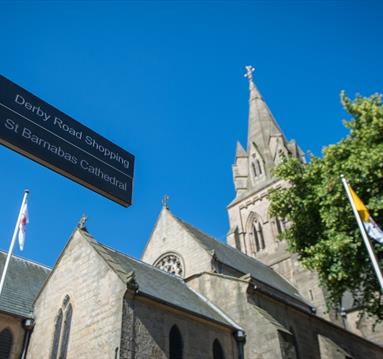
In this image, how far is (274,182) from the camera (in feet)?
130

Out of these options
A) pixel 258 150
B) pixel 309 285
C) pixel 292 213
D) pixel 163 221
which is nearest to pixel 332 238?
pixel 292 213

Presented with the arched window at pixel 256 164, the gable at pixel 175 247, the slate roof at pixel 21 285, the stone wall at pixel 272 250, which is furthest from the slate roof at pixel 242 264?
the arched window at pixel 256 164

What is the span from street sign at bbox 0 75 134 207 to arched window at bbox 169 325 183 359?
1154 cm

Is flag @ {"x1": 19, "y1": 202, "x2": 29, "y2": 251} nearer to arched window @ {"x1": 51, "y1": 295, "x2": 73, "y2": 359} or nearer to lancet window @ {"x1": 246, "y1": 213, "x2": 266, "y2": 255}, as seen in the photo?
arched window @ {"x1": 51, "y1": 295, "x2": 73, "y2": 359}

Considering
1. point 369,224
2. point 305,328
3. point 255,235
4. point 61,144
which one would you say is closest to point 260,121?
point 255,235

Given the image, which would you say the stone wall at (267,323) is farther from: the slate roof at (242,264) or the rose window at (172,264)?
the slate roof at (242,264)

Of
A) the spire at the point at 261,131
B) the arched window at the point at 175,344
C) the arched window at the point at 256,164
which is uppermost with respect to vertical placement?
the spire at the point at 261,131

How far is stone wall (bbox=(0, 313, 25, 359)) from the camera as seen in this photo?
16523 mm

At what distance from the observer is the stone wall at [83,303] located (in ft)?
45.8

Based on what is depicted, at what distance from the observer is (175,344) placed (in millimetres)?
15289

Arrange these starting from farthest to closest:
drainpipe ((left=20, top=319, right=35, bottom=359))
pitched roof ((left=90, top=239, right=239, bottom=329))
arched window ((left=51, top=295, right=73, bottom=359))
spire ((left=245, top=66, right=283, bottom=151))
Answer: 1. spire ((left=245, top=66, right=283, bottom=151))
2. drainpipe ((left=20, top=319, right=35, bottom=359))
3. pitched roof ((left=90, top=239, right=239, bottom=329))
4. arched window ((left=51, top=295, right=73, bottom=359))

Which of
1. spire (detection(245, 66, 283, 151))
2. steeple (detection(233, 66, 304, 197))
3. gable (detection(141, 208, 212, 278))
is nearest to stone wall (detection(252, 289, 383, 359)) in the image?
gable (detection(141, 208, 212, 278))

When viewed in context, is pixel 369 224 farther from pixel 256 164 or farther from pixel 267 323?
pixel 256 164

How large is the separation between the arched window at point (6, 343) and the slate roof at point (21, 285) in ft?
2.62
